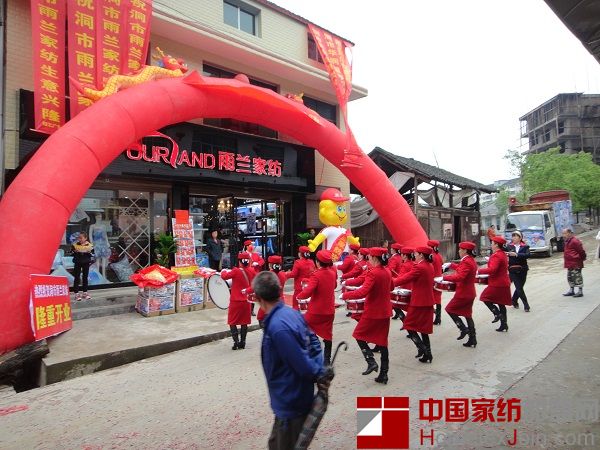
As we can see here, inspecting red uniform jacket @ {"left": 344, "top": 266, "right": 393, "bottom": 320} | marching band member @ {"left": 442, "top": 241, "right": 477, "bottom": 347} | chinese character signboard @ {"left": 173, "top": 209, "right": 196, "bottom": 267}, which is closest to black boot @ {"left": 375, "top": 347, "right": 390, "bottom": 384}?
red uniform jacket @ {"left": 344, "top": 266, "right": 393, "bottom": 320}

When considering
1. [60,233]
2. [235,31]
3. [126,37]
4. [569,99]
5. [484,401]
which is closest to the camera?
[484,401]

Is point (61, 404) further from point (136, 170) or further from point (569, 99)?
point (569, 99)

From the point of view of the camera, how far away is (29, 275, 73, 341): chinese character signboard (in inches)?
235

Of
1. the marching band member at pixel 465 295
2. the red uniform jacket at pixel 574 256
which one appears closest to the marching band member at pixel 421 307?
the marching band member at pixel 465 295

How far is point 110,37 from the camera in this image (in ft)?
29.4

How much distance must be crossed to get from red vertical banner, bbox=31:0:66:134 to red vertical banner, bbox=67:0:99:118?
0.20m

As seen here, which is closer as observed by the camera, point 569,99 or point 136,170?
point 136,170

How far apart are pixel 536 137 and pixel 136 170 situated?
59034 millimetres

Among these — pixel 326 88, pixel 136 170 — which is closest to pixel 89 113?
pixel 136 170

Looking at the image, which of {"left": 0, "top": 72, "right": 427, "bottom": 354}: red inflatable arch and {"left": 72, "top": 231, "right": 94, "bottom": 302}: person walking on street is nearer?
{"left": 0, "top": 72, "right": 427, "bottom": 354}: red inflatable arch

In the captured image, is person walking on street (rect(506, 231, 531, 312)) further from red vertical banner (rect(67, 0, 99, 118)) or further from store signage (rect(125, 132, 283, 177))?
red vertical banner (rect(67, 0, 99, 118))

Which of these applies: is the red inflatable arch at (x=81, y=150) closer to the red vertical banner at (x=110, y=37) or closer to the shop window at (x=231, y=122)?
the red vertical banner at (x=110, y=37)

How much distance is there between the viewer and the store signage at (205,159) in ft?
34.3

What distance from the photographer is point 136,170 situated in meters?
10.4
